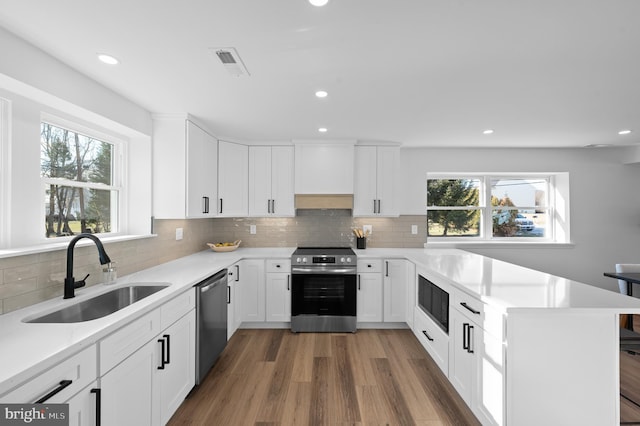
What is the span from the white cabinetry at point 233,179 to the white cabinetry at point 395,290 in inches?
78.4

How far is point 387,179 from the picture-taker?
3.87 m

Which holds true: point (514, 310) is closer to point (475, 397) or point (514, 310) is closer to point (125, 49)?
point (475, 397)

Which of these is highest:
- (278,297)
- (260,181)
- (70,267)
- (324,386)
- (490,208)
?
(260,181)

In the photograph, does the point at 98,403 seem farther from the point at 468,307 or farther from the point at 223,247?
the point at 223,247

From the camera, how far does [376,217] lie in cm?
408

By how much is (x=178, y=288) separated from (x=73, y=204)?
105 cm

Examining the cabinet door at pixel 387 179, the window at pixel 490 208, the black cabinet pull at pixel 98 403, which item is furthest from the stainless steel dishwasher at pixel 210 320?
the window at pixel 490 208

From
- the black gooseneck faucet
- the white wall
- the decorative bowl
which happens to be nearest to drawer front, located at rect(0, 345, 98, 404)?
→ the black gooseneck faucet

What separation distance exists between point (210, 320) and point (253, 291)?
1.06 m

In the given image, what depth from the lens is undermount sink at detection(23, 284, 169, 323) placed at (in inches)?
62.9

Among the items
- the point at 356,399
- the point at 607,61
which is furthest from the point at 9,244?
the point at 607,61

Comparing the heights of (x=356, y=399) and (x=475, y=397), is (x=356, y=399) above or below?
below

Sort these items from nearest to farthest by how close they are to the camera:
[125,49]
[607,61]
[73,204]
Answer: [125,49] → [607,61] → [73,204]

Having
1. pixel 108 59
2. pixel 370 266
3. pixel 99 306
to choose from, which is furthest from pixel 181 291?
pixel 370 266
